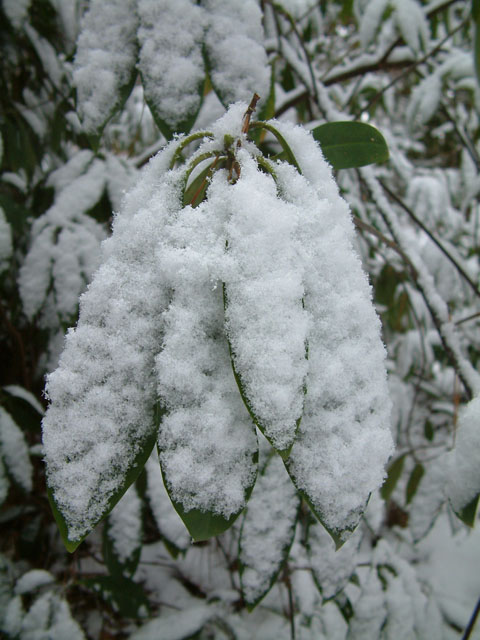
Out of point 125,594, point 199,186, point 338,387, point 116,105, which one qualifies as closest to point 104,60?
point 116,105

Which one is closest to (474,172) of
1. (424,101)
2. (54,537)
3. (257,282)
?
(424,101)

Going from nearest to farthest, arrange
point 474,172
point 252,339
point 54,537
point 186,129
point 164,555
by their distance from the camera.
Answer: point 252,339 → point 186,129 → point 54,537 → point 164,555 → point 474,172

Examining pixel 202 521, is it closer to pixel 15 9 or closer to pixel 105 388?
pixel 105 388

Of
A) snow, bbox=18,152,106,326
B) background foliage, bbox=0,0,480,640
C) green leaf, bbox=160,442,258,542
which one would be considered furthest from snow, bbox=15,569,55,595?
green leaf, bbox=160,442,258,542

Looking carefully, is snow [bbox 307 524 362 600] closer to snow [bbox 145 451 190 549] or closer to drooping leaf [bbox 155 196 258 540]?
snow [bbox 145 451 190 549]

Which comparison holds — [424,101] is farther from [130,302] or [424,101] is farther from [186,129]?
[130,302]
